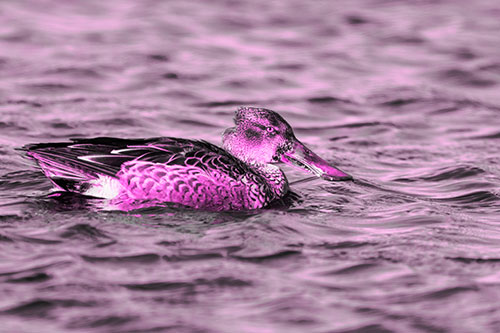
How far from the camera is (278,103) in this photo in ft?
43.9

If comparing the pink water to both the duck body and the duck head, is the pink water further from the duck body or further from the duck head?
the duck head

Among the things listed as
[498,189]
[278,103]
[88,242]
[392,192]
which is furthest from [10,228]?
[278,103]

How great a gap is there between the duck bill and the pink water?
25cm

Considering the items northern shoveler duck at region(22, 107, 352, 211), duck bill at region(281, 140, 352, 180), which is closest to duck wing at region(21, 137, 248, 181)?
northern shoveler duck at region(22, 107, 352, 211)

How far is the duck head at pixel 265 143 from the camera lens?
9.55 metres

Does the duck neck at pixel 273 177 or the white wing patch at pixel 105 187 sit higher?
the white wing patch at pixel 105 187

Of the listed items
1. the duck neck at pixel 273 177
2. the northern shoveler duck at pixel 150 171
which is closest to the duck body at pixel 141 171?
the northern shoveler duck at pixel 150 171

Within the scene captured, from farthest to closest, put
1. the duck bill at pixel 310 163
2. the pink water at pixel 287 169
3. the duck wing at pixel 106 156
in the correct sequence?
the duck bill at pixel 310 163 < the duck wing at pixel 106 156 < the pink water at pixel 287 169

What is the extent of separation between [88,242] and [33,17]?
9.92 metres

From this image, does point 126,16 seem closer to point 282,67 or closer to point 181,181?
point 282,67

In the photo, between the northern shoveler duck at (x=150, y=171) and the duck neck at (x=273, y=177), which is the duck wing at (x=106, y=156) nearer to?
the northern shoveler duck at (x=150, y=171)

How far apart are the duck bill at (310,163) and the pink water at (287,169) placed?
25cm

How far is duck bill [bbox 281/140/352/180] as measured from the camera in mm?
9625

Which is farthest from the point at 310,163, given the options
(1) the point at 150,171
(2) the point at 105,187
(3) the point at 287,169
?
(2) the point at 105,187
